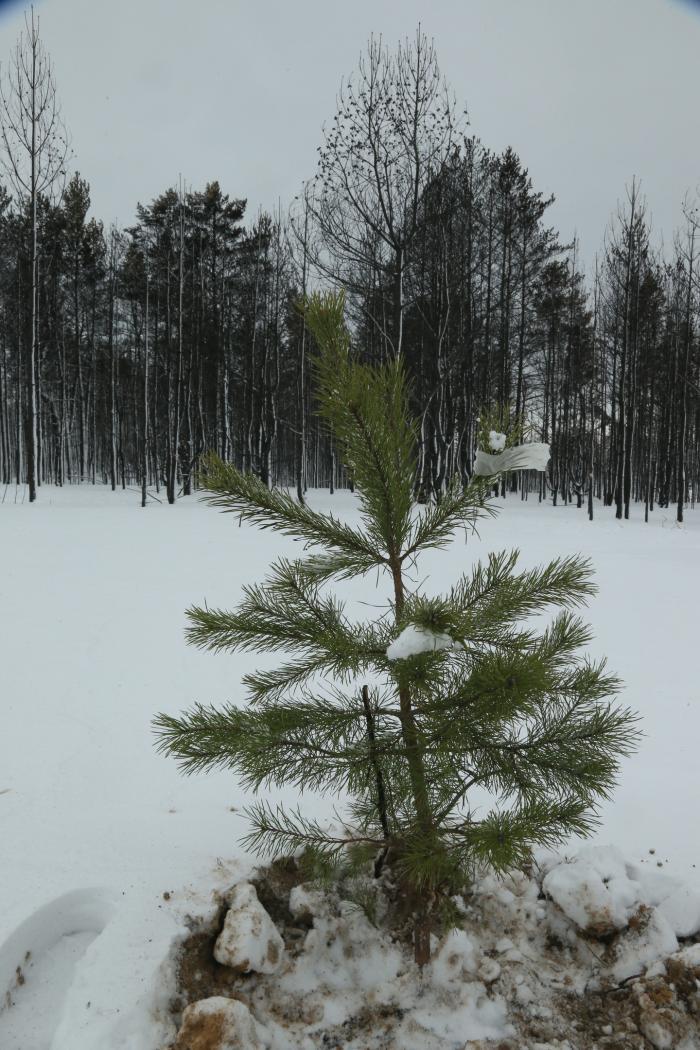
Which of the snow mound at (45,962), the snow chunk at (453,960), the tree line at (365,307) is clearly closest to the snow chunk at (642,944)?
the snow chunk at (453,960)

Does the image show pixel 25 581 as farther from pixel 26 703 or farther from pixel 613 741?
pixel 613 741

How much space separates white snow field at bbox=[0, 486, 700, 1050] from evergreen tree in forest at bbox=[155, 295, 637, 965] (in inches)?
19.2

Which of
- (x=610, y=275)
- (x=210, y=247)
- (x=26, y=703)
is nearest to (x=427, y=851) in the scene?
(x=26, y=703)

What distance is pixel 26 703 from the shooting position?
315 cm

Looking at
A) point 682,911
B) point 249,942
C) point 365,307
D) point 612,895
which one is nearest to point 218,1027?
point 249,942

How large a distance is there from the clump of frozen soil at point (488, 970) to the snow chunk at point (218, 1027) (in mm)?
24

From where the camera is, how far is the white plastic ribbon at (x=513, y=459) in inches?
51.1

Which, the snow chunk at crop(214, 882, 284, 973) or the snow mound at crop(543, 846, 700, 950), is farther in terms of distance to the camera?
the snow mound at crop(543, 846, 700, 950)

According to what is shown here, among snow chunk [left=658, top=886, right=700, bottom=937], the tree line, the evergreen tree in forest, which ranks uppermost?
the tree line

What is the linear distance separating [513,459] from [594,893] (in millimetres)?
1244

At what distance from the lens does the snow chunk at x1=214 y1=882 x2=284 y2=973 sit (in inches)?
57.1

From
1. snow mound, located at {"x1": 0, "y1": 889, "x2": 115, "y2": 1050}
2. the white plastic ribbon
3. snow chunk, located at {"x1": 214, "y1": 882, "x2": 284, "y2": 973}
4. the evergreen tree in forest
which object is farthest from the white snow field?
the white plastic ribbon

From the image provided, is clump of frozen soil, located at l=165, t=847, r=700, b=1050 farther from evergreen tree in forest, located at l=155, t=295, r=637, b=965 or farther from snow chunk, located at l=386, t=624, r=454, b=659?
snow chunk, located at l=386, t=624, r=454, b=659

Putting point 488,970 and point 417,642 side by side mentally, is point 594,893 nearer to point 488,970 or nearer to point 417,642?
point 488,970
